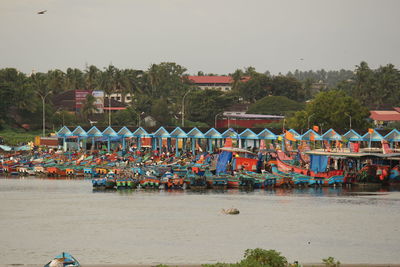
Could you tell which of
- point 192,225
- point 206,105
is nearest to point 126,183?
point 192,225

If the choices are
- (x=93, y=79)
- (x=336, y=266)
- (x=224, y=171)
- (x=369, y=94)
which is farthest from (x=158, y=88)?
(x=336, y=266)

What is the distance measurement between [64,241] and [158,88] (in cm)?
13723

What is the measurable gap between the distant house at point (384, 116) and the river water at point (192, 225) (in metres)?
88.9

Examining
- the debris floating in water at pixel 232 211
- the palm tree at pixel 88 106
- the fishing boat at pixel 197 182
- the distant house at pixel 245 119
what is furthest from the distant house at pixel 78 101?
the debris floating in water at pixel 232 211

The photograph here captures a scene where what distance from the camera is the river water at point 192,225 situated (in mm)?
40656

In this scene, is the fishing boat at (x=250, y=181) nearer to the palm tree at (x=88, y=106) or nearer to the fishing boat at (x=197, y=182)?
the fishing boat at (x=197, y=182)

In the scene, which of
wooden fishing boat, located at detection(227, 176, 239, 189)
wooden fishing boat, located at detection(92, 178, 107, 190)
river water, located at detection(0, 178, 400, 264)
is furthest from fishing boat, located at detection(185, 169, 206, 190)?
wooden fishing boat, located at detection(92, 178, 107, 190)

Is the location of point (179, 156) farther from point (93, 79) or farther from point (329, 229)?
point (93, 79)

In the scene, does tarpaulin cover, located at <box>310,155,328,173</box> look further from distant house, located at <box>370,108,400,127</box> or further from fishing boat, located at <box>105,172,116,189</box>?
distant house, located at <box>370,108,400,127</box>

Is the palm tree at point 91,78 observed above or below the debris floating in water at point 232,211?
above

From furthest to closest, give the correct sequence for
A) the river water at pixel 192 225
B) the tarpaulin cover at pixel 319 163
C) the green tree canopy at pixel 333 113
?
the green tree canopy at pixel 333 113 → the tarpaulin cover at pixel 319 163 → the river water at pixel 192 225

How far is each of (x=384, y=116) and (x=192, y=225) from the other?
121 m

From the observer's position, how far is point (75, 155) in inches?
4154

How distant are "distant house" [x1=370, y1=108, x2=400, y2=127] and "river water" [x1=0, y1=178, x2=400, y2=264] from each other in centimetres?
8886
